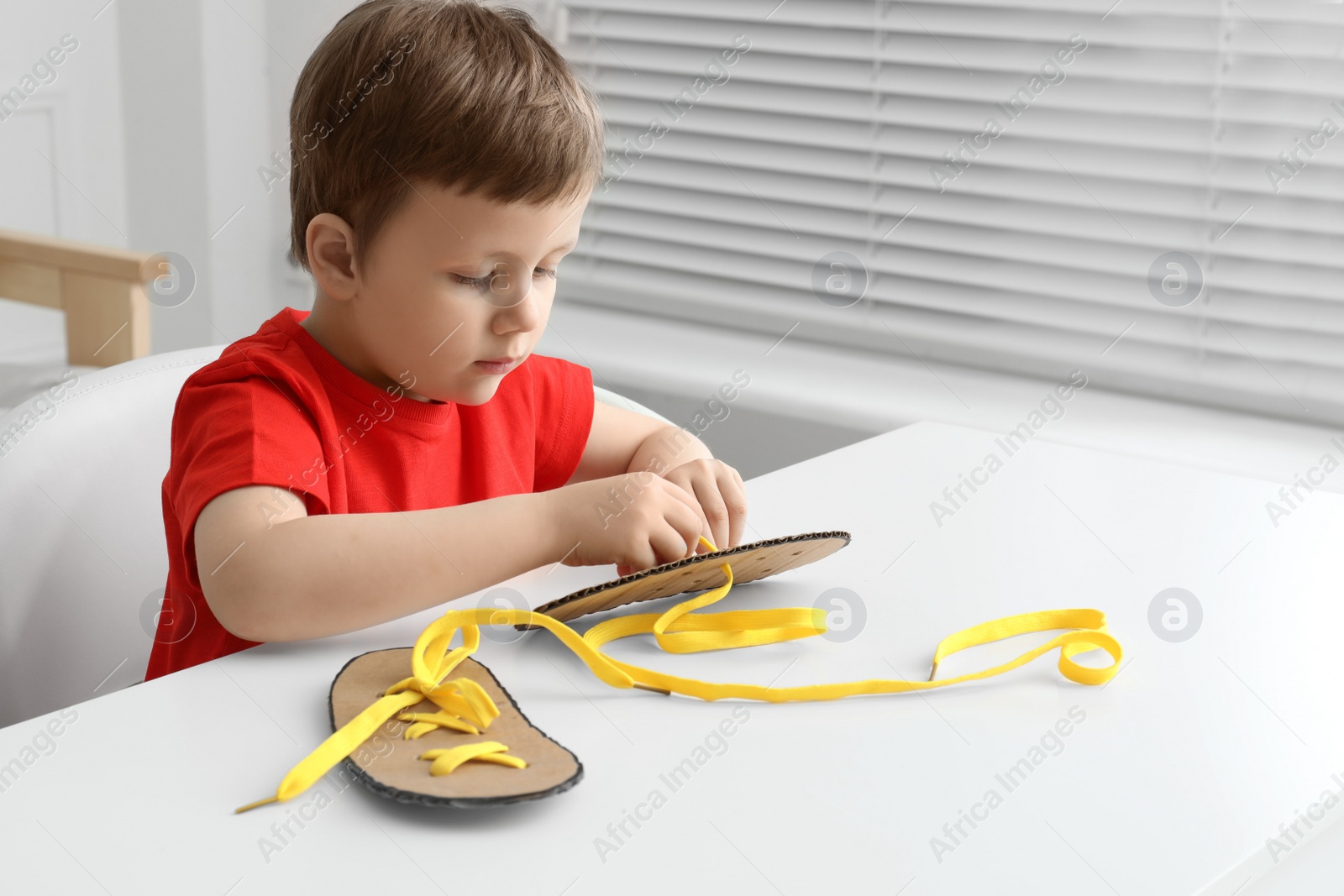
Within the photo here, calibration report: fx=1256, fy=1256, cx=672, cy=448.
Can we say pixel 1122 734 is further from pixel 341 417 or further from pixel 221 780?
pixel 341 417

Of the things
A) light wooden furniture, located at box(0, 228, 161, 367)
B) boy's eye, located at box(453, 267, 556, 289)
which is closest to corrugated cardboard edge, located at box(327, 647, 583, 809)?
boy's eye, located at box(453, 267, 556, 289)

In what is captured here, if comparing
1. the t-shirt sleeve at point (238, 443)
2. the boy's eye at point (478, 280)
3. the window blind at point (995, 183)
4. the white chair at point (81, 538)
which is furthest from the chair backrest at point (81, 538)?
the window blind at point (995, 183)

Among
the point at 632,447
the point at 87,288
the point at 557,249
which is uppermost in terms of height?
the point at 557,249

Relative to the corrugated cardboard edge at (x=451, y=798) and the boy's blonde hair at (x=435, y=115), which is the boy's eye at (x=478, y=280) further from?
the corrugated cardboard edge at (x=451, y=798)

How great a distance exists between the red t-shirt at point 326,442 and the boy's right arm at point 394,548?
0.03 metres

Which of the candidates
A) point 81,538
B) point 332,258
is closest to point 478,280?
point 332,258

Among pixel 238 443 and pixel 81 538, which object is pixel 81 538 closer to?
pixel 81 538

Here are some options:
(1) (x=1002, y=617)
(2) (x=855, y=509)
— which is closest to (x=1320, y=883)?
(1) (x=1002, y=617)

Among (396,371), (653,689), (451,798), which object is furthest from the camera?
(396,371)

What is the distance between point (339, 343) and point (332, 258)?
0.07 metres

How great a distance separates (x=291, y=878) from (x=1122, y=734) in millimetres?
386

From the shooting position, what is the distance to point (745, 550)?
708mm

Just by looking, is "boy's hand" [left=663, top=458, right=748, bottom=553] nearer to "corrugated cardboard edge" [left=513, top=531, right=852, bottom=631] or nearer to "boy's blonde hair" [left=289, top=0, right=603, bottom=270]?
"corrugated cardboard edge" [left=513, top=531, right=852, bottom=631]

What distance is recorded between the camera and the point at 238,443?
74cm
